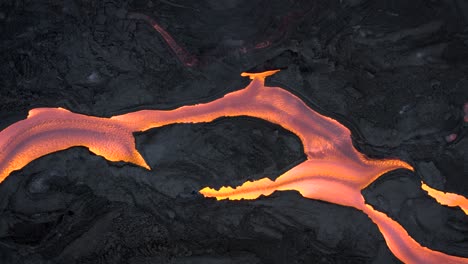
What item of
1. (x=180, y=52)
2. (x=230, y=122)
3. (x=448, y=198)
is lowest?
(x=448, y=198)

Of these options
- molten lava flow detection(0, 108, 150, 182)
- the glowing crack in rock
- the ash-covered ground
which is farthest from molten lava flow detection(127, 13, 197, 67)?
molten lava flow detection(0, 108, 150, 182)

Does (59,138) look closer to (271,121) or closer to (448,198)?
(271,121)

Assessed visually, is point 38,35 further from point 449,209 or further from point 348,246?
point 449,209

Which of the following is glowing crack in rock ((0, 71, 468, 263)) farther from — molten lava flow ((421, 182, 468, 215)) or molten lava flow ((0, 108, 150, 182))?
molten lava flow ((421, 182, 468, 215))

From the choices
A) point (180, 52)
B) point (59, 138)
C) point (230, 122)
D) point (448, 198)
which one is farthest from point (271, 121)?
point (59, 138)

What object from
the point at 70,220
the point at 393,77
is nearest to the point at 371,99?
the point at 393,77

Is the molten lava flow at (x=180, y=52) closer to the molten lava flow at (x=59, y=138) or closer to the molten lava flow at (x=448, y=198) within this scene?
the molten lava flow at (x=59, y=138)
